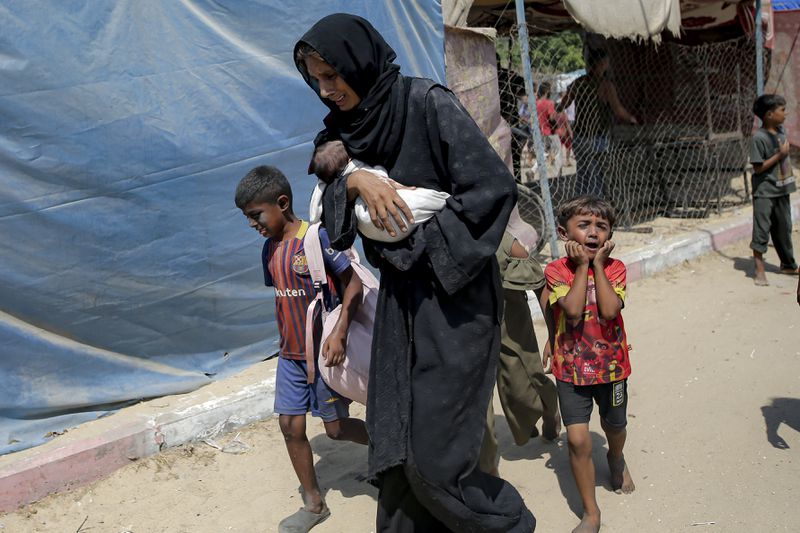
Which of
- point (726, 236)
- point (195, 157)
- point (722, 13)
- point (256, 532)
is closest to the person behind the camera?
point (256, 532)

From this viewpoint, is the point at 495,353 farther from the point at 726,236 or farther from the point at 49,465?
the point at 726,236

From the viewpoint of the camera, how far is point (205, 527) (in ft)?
11.1

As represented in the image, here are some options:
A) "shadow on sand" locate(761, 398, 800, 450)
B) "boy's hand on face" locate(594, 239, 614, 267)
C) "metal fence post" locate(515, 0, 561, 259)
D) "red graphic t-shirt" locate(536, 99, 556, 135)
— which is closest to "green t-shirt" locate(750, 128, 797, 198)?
"metal fence post" locate(515, 0, 561, 259)

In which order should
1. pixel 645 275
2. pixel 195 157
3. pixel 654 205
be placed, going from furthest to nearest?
pixel 654 205 → pixel 645 275 → pixel 195 157

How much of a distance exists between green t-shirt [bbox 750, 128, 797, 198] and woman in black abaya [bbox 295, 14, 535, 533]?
4929mm

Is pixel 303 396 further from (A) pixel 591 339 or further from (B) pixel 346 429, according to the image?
(A) pixel 591 339

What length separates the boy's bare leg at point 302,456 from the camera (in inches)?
129

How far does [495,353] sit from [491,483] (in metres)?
0.40

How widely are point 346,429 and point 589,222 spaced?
132 centimetres

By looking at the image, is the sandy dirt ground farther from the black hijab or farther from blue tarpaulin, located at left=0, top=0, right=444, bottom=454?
the black hijab

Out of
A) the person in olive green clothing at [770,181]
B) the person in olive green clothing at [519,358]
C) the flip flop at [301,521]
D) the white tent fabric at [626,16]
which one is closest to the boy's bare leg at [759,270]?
the person in olive green clothing at [770,181]

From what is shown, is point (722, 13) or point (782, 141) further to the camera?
point (722, 13)

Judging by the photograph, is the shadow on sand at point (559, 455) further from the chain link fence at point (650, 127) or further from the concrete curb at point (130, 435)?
the chain link fence at point (650, 127)

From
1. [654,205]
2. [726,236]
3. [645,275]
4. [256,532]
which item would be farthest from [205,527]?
[654,205]
